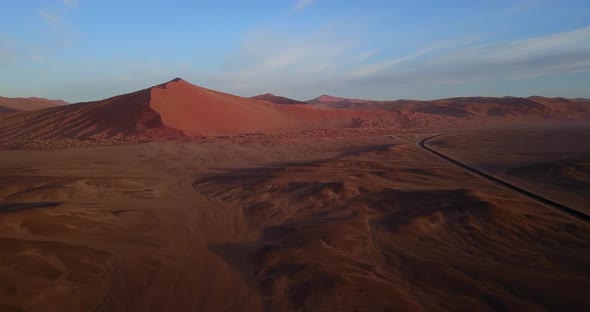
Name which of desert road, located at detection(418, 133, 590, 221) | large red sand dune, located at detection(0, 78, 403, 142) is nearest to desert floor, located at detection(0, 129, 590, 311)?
desert road, located at detection(418, 133, 590, 221)

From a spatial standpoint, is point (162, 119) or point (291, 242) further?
point (162, 119)

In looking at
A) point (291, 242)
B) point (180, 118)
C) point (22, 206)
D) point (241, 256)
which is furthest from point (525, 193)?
point (180, 118)

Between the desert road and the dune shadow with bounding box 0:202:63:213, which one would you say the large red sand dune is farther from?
the desert road

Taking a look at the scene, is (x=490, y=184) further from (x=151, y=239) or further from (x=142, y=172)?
(x=142, y=172)

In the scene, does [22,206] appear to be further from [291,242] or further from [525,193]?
[525,193]

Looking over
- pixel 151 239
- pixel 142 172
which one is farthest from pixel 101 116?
pixel 151 239

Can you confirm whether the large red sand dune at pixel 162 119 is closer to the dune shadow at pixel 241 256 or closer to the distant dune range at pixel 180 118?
the distant dune range at pixel 180 118
